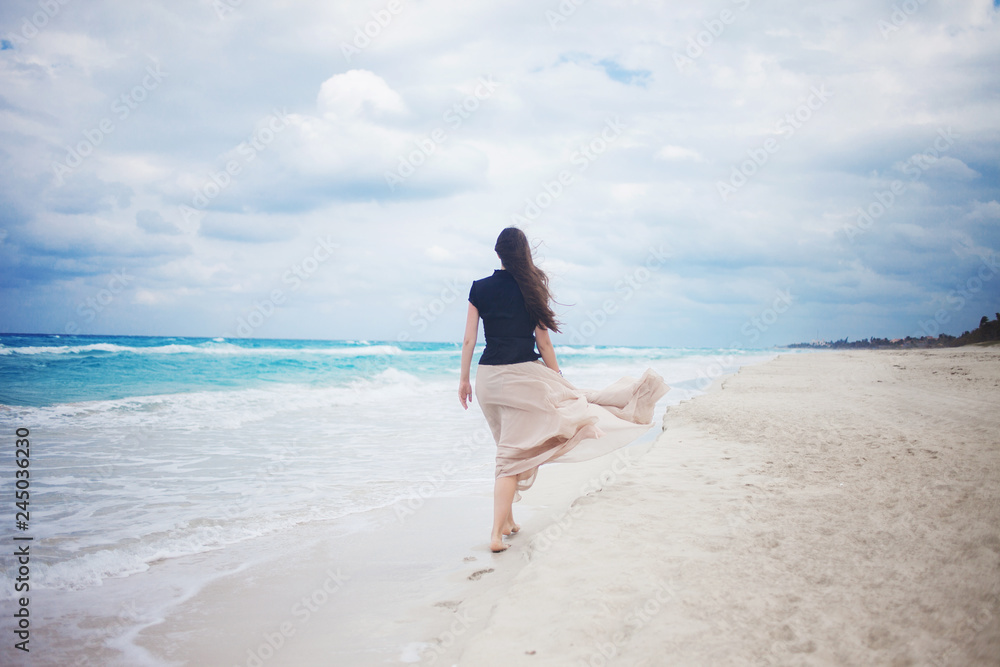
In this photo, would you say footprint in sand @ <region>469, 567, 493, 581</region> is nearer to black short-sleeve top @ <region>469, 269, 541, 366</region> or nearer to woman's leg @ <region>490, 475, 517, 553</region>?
woman's leg @ <region>490, 475, 517, 553</region>

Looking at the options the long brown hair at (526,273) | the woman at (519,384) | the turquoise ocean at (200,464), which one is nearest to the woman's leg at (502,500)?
the woman at (519,384)

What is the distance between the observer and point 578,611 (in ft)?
8.30

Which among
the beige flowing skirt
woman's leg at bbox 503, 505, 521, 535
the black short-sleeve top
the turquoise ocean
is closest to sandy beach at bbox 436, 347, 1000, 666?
woman's leg at bbox 503, 505, 521, 535

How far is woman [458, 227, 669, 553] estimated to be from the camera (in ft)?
13.2

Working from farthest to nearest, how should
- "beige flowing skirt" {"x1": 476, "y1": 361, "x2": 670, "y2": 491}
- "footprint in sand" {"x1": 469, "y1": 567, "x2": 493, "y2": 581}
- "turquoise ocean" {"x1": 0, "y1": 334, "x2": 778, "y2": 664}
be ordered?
"turquoise ocean" {"x1": 0, "y1": 334, "x2": 778, "y2": 664} < "beige flowing skirt" {"x1": 476, "y1": 361, "x2": 670, "y2": 491} < "footprint in sand" {"x1": 469, "y1": 567, "x2": 493, "y2": 581}

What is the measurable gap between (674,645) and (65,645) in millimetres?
3029

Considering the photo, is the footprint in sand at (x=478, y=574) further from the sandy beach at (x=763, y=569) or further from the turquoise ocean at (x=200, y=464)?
the turquoise ocean at (x=200, y=464)

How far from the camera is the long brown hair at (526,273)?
4.08 m

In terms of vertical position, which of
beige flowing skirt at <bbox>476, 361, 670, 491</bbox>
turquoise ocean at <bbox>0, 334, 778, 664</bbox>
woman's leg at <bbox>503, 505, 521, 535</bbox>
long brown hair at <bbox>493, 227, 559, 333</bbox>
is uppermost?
long brown hair at <bbox>493, 227, 559, 333</bbox>

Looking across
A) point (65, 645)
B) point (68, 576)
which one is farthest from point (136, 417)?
point (65, 645)

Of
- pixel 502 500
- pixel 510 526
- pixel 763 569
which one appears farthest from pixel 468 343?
pixel 763 569

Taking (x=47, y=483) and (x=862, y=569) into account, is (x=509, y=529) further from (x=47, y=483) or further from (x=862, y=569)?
(x=47, y=483)

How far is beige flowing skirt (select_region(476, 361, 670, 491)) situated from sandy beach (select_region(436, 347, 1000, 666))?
1.65 feet

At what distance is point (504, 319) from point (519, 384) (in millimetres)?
527
